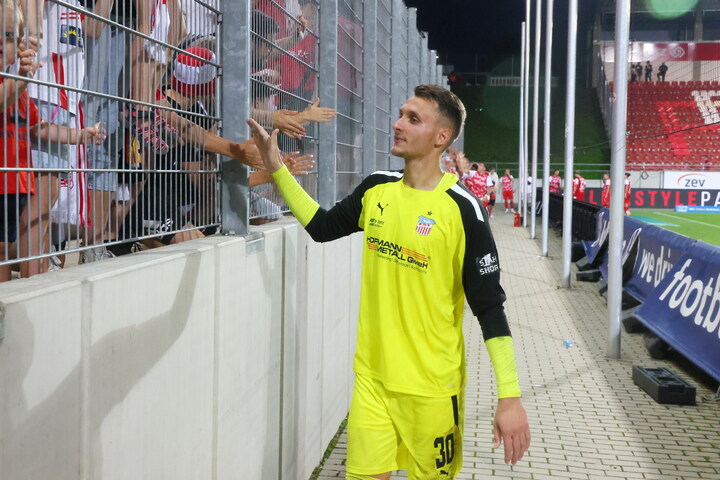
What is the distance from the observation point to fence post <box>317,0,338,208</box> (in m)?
6.04

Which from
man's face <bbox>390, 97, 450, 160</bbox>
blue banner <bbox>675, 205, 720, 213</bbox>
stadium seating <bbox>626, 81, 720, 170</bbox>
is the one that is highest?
stadium seating <bbox>626, 81, 720, 170</bbox>

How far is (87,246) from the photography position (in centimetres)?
277

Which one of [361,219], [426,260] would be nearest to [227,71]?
[361,219]

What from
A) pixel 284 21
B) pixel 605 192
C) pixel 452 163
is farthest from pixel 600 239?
pixel 605 192

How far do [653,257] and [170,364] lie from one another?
375 inches

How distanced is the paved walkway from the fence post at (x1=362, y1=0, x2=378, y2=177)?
7.83ft

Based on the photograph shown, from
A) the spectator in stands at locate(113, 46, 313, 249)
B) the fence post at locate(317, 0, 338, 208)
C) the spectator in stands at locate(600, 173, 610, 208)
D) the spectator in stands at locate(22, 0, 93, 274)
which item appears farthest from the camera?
the spectator in stands at locate(600, 173, 610, 208)

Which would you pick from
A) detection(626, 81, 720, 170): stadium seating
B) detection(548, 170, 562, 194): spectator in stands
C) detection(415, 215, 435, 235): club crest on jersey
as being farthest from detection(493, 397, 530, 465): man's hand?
detection(626, 81, 720, 170): stadium seating

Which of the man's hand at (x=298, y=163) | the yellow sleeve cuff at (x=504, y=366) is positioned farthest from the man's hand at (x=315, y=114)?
the yellow sleeve cuff at (x=504, y=366)

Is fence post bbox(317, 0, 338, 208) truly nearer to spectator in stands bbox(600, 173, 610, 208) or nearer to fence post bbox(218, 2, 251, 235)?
fence post bbox(218, 2, 251, 235)

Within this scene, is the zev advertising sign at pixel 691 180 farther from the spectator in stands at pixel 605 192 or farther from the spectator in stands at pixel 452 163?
the spectator in stands at pixel 452 163

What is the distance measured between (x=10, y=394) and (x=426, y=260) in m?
1.93

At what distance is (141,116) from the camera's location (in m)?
3.21

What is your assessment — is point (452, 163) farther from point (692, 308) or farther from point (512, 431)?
point (512, 431)
